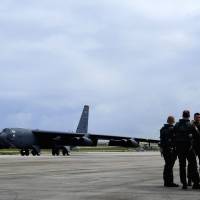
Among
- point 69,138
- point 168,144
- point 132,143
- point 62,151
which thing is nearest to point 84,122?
point 69,138

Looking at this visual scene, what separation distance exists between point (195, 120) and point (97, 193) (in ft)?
12.2

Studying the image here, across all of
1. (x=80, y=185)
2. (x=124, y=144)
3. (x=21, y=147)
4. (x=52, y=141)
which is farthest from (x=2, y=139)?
(x=80, y=185)

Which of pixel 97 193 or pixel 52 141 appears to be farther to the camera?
pixel 52 141

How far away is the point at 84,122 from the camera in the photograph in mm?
81062

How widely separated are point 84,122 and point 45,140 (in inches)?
538

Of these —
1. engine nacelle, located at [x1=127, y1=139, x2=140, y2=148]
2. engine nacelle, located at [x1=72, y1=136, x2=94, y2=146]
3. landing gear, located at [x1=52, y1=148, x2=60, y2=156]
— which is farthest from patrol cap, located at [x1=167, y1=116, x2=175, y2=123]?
engine nacelle, located at [x1=127, y1=139, x2=140, y2=148]

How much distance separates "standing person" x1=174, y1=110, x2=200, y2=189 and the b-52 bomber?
49.3 meters

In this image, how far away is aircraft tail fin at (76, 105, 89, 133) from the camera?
80.2m

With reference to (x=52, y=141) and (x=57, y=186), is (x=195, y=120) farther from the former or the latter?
(x=52, y=141)

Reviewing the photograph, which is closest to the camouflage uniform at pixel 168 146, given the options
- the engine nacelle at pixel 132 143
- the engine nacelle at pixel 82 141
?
the engine nacelle at pixel 82 141

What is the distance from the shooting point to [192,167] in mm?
13578

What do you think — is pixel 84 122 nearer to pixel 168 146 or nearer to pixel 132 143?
pixel 132 143

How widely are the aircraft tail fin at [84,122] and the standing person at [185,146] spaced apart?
66.6 m

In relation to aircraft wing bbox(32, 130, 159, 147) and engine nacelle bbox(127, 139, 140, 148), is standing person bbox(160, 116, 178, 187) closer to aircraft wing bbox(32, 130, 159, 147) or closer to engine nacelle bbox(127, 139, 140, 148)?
aircraft wing bbox(32, 130, 159, 147)
